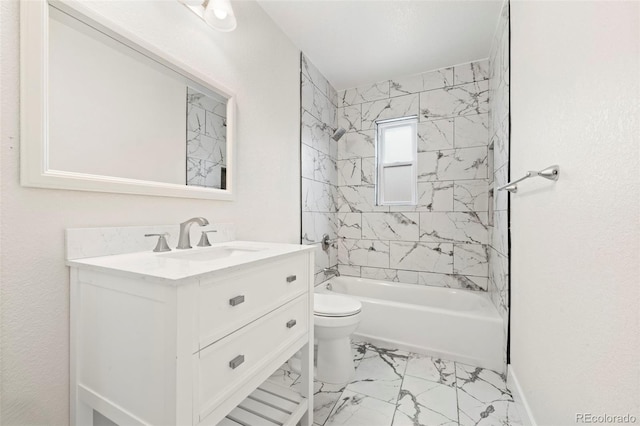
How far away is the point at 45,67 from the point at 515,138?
221cm

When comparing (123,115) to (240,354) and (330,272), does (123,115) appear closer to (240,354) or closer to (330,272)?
(240,354)

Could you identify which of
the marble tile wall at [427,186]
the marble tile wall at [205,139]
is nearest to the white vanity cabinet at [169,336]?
the marble tile wall at [205,139]

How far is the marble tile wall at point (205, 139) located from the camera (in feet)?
4.61

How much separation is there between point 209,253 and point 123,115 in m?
0.69

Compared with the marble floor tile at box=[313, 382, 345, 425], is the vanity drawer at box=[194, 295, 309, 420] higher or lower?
higher

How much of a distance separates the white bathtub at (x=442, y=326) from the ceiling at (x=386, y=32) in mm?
2213

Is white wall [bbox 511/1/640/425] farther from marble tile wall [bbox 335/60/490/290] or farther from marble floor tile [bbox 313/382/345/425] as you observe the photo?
marble tile wall [bbox 335/60/490/290]

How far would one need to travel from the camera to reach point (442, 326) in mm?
2080

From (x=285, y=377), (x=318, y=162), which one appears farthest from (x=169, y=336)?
(x=318, y=162)

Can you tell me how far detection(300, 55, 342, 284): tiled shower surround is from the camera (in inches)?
99.0

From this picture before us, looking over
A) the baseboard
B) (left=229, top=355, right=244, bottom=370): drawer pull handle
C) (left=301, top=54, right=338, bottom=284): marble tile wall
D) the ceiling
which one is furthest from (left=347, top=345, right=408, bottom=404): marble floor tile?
the ceiling

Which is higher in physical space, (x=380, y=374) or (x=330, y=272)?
(x=330, y=272)

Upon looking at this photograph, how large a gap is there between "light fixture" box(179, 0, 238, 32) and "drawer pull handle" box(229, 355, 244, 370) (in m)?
1.57

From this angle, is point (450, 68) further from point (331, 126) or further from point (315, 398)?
point (315, 398)
